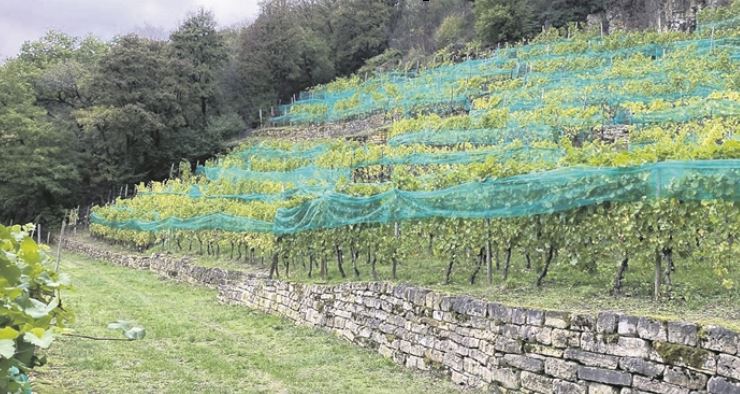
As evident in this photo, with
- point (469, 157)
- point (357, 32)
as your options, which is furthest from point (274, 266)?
point (357, 32)

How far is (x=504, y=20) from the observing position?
34.2 metres

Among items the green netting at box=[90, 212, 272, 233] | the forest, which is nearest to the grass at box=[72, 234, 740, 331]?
the green netting at box=[90, 212, 272, 233]

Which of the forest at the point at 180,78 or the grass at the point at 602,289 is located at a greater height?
the forest at the point at 180,78

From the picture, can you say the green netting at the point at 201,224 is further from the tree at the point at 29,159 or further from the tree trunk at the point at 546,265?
the tree at the point at 29,159

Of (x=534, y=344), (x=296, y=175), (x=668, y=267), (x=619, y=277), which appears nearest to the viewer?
(x=534, y=344)

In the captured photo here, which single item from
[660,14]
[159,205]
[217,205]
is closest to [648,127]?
[217,205]

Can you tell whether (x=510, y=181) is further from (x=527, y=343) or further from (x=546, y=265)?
(x=527, y=343)

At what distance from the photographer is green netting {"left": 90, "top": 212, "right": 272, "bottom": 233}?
1270 centimetres

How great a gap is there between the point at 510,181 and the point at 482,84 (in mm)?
20087

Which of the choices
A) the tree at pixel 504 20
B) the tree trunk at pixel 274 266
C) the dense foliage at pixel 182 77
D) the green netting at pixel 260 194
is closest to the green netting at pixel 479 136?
the green netting at pixel 260 194

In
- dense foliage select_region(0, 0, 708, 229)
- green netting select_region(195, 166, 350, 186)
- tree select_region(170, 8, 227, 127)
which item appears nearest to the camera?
green netting select_region(195, 166, 350, 186)

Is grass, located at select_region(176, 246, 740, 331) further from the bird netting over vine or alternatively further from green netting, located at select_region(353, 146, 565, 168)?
green netting, located at select_region(353, 146, 565, 168)

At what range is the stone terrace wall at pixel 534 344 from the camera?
4.25 metres

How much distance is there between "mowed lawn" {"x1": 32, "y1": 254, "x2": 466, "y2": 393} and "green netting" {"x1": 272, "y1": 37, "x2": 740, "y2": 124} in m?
12.4
